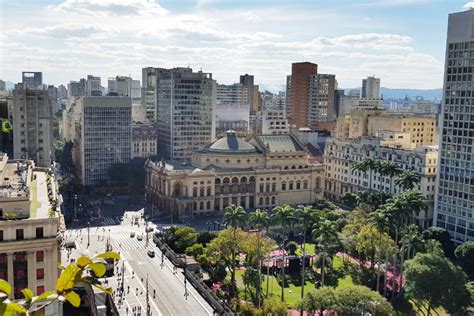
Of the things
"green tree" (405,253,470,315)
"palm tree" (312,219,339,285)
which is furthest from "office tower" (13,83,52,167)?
"green tree" (405,253,470,315)

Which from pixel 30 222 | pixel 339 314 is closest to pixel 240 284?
pixel 339 314

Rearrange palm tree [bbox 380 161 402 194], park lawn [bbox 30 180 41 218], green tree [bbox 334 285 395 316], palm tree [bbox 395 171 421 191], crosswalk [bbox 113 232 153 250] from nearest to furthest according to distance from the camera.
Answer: green tree [bbox 334 285 395 316] → park lawn [bbox 30 180 41 218] → crosswalk [bbox 113 232 153 250] → palm tree [bbox 395 171 421 191] → palm tree [bbox 380 161 402 194]

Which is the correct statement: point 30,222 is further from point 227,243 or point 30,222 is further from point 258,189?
point 258,189

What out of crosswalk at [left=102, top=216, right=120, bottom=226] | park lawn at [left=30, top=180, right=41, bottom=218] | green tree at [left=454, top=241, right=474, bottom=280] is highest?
park lawn at [left=30, top=180, right=41, bottom=218]

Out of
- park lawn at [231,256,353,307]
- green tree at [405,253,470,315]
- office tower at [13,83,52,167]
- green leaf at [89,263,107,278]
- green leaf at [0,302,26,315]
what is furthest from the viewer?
office tower at [13,83,52,167]

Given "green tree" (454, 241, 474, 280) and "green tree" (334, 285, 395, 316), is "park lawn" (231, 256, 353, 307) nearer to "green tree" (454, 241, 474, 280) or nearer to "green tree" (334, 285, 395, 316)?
"green tree" (334, 285, 395, 316)

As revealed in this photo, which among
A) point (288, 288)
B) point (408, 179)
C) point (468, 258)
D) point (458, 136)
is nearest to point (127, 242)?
point (288, 288)

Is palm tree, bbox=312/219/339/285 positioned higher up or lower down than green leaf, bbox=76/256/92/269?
lower down
